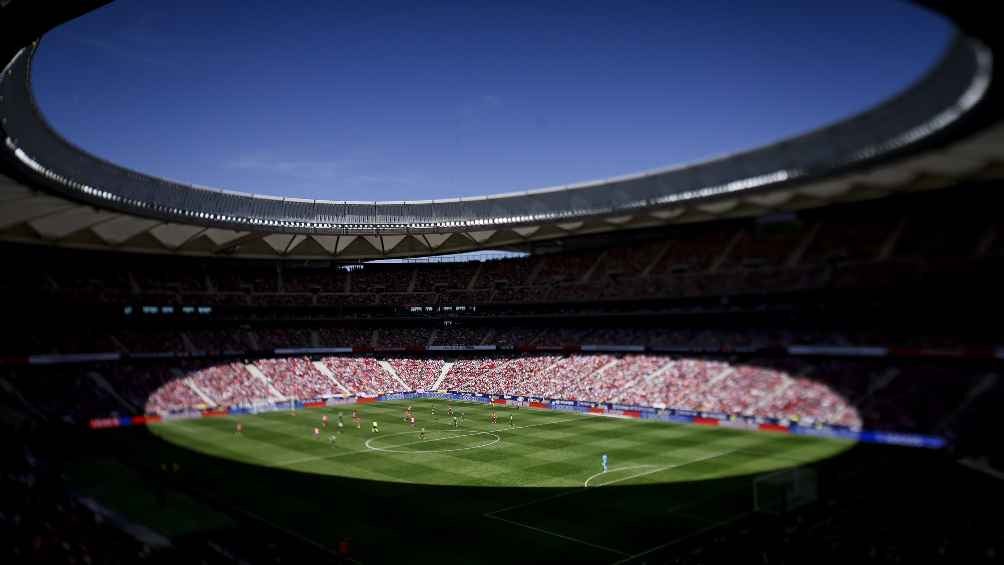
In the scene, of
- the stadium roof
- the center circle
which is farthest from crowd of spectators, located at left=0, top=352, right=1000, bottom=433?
the center circle

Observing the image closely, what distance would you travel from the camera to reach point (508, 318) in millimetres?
66000

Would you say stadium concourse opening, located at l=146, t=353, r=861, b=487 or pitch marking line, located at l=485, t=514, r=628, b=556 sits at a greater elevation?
stadium concourse opening, located at l=146, t=353, r=861, b=487

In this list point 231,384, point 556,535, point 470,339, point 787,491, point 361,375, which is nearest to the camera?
Result: point 556,535

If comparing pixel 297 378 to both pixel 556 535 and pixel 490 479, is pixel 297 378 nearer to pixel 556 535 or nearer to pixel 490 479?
pixel 490 479

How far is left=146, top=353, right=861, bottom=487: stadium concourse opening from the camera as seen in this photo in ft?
105

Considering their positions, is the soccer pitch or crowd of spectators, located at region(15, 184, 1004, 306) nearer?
the soccer pitch

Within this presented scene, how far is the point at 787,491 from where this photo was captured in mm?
23453

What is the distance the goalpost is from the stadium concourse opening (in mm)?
5075

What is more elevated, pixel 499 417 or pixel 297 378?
pixel 297 378

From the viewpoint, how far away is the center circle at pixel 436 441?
119 ft

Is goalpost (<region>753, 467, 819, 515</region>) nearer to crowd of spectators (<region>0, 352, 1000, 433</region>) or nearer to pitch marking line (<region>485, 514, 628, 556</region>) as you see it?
pitch marking line (<region>485, 514, 628, 556</region>)

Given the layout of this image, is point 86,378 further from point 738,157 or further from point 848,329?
point 848,329

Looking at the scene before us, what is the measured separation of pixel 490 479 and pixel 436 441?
9.14 metres

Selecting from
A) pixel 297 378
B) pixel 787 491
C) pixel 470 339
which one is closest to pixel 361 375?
pixel 297 378
